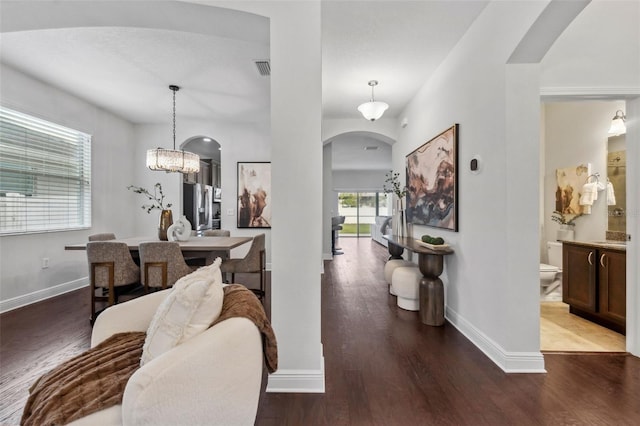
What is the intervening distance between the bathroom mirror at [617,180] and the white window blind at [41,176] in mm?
6901

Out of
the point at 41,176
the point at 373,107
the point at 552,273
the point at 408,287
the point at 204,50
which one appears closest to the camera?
the point at 204,50

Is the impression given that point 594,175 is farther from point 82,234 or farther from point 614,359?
point 82,234

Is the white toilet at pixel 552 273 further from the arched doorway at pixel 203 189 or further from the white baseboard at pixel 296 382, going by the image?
the arched doorway at pixel 203 189

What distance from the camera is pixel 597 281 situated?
2.90 meters

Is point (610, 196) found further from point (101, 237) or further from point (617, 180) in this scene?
point (101, 237)

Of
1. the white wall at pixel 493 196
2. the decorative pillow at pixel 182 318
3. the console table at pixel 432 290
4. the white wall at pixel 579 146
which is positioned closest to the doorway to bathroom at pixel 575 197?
A: the white wall at pixel 579 146

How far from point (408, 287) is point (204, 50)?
135 inches

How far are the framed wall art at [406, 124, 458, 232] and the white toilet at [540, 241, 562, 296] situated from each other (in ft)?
4.93

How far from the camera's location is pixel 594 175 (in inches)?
138

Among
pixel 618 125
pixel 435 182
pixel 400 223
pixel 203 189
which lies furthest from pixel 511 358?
pixel 203 189

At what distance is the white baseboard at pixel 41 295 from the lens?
3494mm

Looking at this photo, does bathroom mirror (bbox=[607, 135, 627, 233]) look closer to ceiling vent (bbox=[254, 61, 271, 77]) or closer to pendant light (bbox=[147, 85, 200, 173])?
ceiling vent (bbox=[254, 61, 271, 77])

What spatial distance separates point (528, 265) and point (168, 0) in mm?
3177

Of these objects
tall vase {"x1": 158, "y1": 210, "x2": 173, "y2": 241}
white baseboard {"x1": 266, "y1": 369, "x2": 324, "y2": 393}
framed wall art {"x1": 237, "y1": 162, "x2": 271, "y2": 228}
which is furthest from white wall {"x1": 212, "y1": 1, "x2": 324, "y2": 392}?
framed wall art {"x1": 237, "y1": 162, "x2": 271, "y2": 228}
